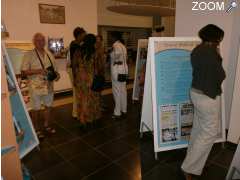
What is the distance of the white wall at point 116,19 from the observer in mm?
6984

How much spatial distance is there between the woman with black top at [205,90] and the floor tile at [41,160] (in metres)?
1.55

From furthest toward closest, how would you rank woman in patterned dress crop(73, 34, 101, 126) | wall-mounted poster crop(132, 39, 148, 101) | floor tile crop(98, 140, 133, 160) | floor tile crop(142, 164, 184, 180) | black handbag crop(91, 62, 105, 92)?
1. wall-mounted poster crop(132, 39, 148, 101)
2. black handbag crop(91, 62, 105, 92)
3. woman in patterned dress crop(73, 34, 101, 126)
4. floor tile crop(98, 140, 133, 160)
5. floor tile crop(142, 164, 184, 180)

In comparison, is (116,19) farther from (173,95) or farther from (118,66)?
(173,95)

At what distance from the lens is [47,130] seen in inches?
127

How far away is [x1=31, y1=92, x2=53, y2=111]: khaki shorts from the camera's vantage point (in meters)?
2.87

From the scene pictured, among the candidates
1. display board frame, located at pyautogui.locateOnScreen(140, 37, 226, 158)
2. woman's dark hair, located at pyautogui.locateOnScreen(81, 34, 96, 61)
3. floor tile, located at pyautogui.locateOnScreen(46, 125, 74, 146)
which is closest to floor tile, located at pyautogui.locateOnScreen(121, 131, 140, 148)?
display board frame, located at pyautogui.locateOnScreen(140, 37, 226, 158)

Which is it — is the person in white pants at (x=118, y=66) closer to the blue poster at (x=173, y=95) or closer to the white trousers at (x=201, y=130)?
the blue poster at (x=173, y=95)

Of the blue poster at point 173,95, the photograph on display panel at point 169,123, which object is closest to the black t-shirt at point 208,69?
the blue poster at point 173,95

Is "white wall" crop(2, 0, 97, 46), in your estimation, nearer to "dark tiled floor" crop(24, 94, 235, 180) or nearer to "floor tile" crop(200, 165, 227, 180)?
"dark tiled floor" crop(24, 94, 235, 180)

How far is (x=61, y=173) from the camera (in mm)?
2240

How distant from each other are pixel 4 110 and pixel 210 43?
5.75 ft

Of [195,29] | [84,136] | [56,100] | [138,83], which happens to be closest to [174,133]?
[84,136]

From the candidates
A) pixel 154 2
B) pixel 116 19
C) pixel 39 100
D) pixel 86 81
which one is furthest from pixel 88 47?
pixel 116 19

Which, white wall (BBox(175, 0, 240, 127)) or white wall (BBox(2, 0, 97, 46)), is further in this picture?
white wall (BBox(2, 0, 97, 46))
